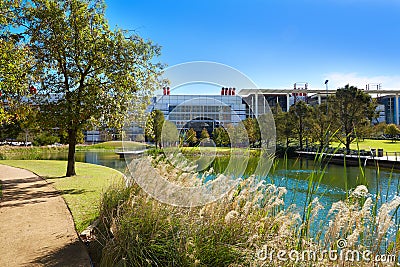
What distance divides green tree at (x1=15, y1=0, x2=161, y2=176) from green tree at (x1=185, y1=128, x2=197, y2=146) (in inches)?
98.1

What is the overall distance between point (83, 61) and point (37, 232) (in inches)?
257

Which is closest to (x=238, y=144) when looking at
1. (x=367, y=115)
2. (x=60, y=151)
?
(x=367, y=115)

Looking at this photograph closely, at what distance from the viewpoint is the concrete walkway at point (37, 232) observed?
346 centimetres

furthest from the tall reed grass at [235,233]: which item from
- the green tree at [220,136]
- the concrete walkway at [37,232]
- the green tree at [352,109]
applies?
the green tree at [352,109]

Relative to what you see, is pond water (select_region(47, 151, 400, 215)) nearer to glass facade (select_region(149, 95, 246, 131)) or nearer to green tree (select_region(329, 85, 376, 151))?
glass facade (select_region(149, 95, 246, 131))

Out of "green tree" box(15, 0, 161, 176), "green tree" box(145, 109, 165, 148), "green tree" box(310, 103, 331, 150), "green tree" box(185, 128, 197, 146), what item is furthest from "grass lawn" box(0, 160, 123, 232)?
"green tree" box(310, 103, 331, 150)

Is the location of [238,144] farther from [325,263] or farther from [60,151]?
[60,151]

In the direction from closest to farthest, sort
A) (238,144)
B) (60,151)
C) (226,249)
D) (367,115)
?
(226,249)
(238,144)
(367,115)
(60,151)

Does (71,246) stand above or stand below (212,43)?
below

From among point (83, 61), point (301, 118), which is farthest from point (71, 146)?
point (301, 118)

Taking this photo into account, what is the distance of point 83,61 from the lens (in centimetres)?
973

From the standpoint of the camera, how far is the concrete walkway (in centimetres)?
346

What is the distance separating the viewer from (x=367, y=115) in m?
23.7

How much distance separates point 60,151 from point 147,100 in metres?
18.8
